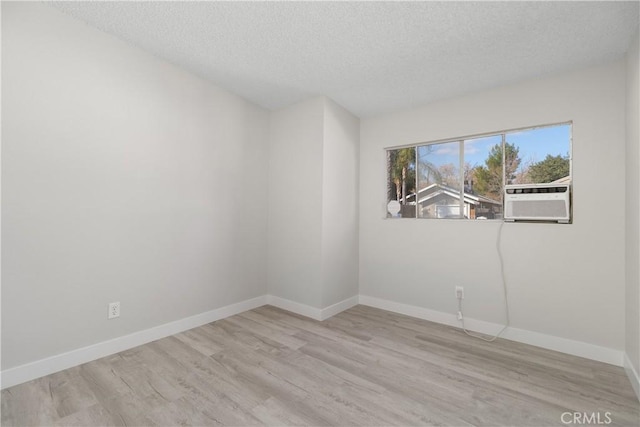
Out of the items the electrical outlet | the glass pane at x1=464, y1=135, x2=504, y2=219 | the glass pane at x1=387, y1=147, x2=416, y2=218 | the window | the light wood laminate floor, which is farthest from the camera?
the glass pane at x1=387, y1=147, x2=416, y2=218

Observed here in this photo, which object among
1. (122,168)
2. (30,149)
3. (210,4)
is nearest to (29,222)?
(30,149)

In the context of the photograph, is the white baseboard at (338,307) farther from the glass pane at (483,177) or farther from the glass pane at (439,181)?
the glass pane at (483,177)

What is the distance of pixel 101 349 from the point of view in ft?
6.93

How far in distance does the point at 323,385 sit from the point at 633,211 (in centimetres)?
244

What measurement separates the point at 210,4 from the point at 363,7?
38.9 inches

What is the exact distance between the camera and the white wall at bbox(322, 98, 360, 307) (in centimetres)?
310

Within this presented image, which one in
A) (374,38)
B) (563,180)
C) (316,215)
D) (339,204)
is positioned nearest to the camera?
(374,38)

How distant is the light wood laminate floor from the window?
1363 millimetres

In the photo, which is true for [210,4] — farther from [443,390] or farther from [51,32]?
[443,390]

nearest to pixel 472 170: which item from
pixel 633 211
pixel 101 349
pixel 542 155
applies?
pixel 542 155

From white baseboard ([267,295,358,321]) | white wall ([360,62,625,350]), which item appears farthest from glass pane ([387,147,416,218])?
white baseboard ([267,295,358,321])

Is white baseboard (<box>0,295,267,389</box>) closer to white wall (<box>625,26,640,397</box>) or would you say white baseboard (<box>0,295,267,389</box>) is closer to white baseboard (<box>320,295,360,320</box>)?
white baseboard (<box>320,295,360,320</box>)

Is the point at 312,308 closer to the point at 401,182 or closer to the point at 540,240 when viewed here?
the point at 401,182

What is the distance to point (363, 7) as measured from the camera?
1804mm
